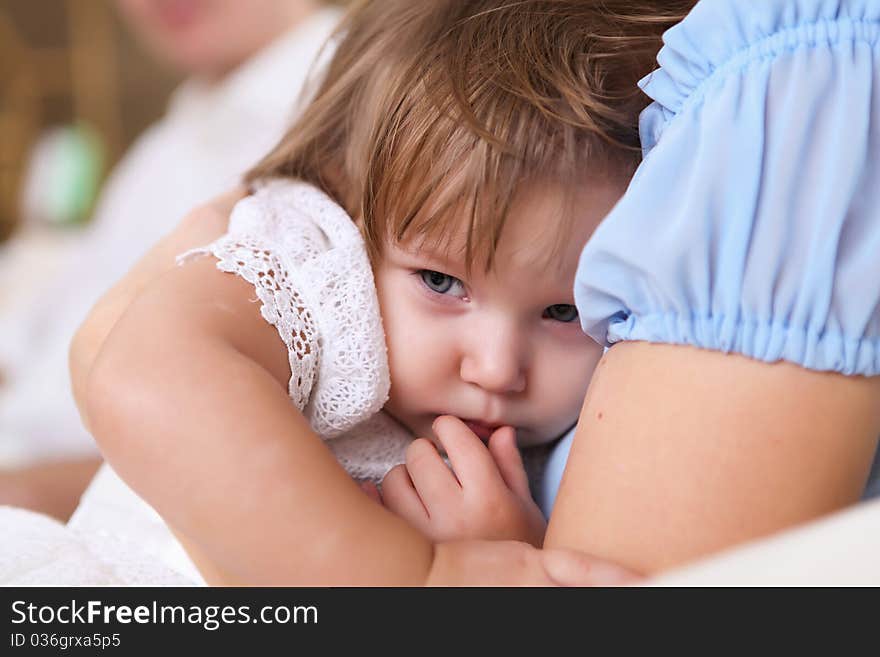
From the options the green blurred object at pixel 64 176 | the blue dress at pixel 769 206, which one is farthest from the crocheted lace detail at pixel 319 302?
the green blurred object at pixel 64 176

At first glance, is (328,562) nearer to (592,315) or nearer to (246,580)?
(246,580)

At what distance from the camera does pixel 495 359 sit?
789mm

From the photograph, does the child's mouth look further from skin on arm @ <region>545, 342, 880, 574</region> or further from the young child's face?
skin on arm @ <region>545, 342, 880, 574</region>

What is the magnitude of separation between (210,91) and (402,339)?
5.00ft

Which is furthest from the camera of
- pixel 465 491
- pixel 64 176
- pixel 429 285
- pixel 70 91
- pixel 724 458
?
pixel 70 91

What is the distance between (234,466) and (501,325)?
0.29 meters

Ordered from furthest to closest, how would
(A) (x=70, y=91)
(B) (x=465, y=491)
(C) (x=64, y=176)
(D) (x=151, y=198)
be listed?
(A) (x=70, y=91), (C) (x=64, y=176), (D) (x=151, y=198), (B) (x=465, y=491)

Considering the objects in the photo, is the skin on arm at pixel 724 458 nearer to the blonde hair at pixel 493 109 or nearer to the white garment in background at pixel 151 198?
the blonde hair at pixel 493 109

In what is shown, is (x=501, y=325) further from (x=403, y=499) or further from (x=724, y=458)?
(x=724, y=458)

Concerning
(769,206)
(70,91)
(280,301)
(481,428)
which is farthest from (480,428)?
(70,91)

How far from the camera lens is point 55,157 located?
4133mm

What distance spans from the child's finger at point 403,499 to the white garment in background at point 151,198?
1065 millimetres
